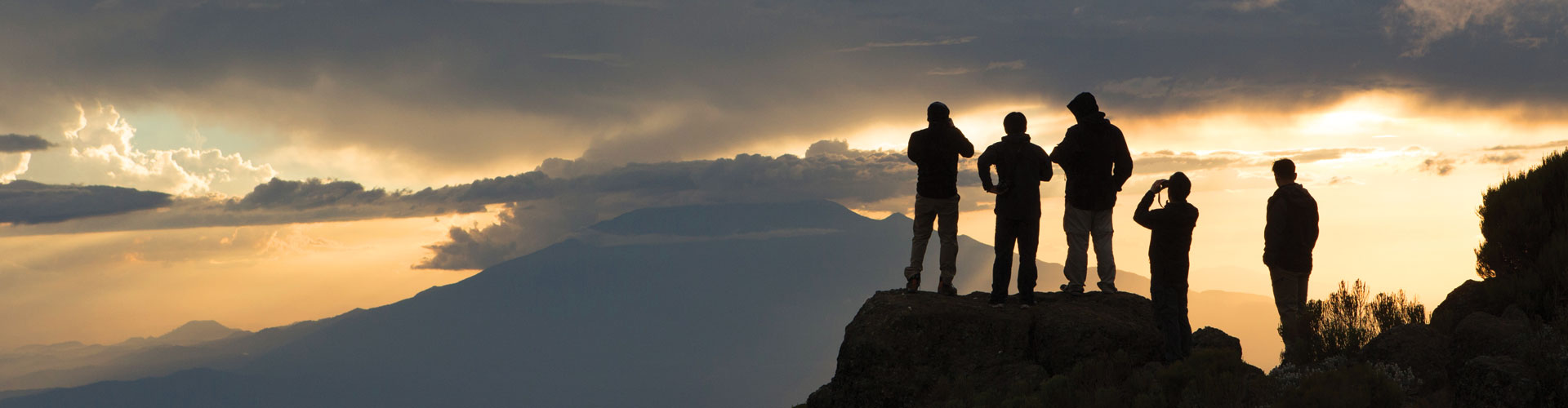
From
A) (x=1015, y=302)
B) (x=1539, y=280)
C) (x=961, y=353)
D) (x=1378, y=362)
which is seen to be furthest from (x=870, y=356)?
(x=1539, y=280)

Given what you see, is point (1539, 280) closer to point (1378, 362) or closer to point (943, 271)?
point (1378, 362)

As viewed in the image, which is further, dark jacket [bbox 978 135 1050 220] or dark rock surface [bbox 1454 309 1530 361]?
dark jacket [bbox 978 135 1050 220]

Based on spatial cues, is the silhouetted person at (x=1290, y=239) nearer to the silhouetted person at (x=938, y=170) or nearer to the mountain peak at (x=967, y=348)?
the mountain peak at (x=967, y=348)

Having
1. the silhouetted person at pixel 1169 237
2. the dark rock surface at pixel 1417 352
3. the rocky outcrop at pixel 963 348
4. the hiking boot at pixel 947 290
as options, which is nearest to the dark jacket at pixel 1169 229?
the silhouetted person at pixel 1169 237

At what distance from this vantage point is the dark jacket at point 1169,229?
9211 mm

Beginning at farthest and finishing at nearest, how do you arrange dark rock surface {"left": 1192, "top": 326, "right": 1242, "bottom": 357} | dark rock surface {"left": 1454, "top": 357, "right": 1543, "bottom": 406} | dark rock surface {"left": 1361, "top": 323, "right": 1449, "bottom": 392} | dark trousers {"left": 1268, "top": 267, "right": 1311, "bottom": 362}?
dark rock surface {"left": 1192, "top": 326, "right": 1242, "bottom": 357}, dark trousers {"left": 1268, "top": 267, "right": 1311, "bottom": 362}, dark rock surface {"left": 1361, "top": 323, "right": 1449, "bottom": 392}, dark rock surface {"left": 1454, "top": 357, "right": 1543, "bottom": 406}

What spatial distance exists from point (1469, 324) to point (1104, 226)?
3.64m

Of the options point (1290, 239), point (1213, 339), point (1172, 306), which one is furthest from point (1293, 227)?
point (1213, 339)

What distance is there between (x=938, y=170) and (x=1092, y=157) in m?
1.72

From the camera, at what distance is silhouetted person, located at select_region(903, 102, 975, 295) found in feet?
35.3

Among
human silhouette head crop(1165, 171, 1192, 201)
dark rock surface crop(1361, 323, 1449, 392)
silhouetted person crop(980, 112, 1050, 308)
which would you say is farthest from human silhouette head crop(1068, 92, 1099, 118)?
dark rock surface crop(1361, 323, 1449, 392)

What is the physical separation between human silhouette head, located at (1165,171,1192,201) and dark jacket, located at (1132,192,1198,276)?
0.16 feet

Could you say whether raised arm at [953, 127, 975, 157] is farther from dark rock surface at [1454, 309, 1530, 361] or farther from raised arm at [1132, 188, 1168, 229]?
dark rock surface at [1454, 309, 1530, 361]

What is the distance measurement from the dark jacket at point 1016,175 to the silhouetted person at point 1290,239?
3104mm
